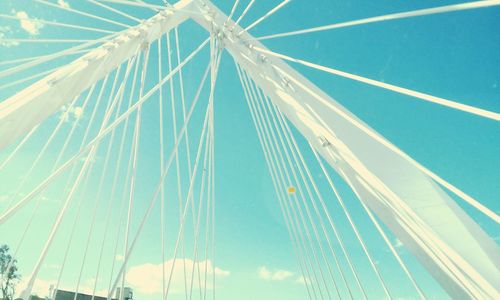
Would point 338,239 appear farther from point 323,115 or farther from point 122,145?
point 122,145

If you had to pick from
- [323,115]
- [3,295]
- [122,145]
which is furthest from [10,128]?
[3,295]

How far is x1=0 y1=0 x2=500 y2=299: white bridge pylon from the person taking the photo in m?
2.25

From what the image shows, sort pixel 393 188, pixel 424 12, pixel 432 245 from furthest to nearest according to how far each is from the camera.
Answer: pixel 393 188
pixel 432 245
pixel 424 12

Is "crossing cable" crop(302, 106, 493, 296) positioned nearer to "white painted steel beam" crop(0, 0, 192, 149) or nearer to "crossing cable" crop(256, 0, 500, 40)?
"crossing cable" crop(256, 0, 500, 40)

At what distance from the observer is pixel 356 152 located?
2.97m

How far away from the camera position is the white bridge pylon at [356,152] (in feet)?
7.39

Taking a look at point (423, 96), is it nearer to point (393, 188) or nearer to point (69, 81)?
point (393, 188)

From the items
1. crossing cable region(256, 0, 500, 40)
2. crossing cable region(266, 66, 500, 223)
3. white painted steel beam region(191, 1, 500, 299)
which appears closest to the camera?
crossing cable region(256, 0, 500, 40)

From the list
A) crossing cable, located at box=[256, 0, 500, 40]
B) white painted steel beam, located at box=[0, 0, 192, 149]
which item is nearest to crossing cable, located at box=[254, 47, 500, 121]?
crossing cable, located at box=[256, 0, 500, 40]

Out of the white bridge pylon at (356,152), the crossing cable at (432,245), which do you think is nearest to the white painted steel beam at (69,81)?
the white bridge pylon at (356,152)

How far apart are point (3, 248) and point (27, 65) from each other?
2489 centimetres

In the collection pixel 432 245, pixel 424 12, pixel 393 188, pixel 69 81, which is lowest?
pixel 432 245

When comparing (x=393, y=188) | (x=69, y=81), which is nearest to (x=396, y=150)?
(x=393, y=188)

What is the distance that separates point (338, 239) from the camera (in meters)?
3.67
